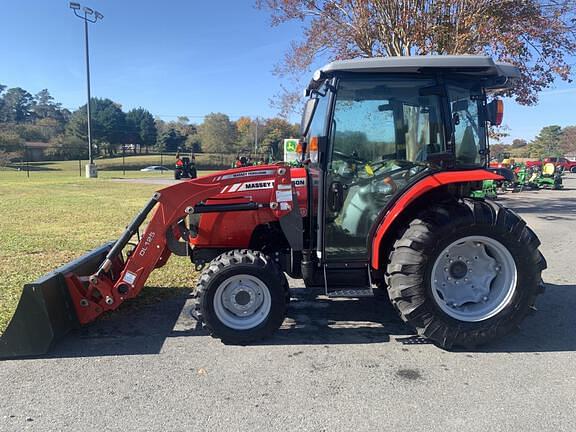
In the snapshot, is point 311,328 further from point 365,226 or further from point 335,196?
point 335,196

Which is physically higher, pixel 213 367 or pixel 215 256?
pixel 215 256

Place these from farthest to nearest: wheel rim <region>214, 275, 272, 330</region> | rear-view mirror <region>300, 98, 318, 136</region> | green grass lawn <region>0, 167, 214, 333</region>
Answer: green grass lawn <region>0, 167, 214, 333</region> < rear-view mirror <region>300, 98, 318, 136</region> < wheel rim <region>214, 275, 272, 330</region>

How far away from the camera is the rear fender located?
11.9 feet

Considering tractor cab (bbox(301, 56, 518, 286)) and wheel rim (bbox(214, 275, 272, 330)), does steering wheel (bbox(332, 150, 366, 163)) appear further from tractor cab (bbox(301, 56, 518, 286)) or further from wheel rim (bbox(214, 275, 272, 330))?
wheel rim (bbox(214, 275, 272, 330))

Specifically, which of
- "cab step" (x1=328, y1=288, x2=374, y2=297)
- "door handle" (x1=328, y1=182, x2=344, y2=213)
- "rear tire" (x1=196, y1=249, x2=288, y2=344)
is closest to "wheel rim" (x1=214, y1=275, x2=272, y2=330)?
"rear tire" (x1=196, y1=249, x2=288, y2=344)

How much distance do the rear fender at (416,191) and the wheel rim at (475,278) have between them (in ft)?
1.61

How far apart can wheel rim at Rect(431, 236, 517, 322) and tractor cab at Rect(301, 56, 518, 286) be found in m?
0.63

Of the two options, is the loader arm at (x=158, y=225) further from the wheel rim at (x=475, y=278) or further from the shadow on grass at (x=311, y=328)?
the wheel rim at (x=475, y=278)

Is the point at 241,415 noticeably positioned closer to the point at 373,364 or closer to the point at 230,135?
the point at 373,364

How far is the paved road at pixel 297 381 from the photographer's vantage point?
266 centimetres

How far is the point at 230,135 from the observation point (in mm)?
83812

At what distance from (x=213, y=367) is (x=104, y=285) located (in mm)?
1212

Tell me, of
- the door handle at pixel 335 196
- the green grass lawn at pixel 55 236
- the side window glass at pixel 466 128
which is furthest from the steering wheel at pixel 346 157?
the green grass lawn at pixel 55 236

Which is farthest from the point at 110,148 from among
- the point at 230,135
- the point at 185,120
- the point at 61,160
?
the point at 185,120
